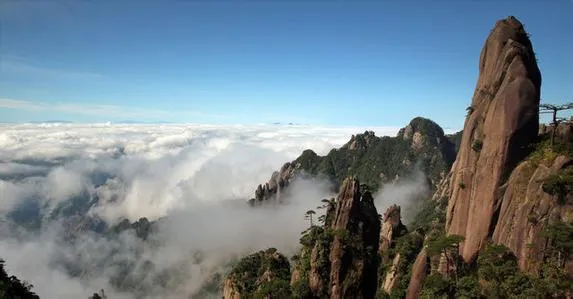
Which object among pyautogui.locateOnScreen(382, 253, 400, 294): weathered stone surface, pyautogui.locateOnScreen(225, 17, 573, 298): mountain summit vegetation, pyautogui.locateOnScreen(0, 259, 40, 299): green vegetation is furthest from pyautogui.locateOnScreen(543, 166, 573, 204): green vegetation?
pyautogui.locateOnScreen(0, 259, 40, 299): green vegetation

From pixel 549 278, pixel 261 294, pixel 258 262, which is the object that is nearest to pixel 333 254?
pixel 261 294

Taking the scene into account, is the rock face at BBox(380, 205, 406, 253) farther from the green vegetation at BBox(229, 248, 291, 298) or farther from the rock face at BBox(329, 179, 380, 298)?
the green vegetation at BBox(229, 248, 291, 298)

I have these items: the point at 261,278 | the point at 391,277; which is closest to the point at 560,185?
the point at 391,277

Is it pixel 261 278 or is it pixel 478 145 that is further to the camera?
pixel 261 278

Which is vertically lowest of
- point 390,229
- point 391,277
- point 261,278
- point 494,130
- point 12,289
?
point 261,278

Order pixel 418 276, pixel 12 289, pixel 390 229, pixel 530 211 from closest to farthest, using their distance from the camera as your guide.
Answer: pixel 530 211, pixel 418 276, pixel 12 289, pixel 390 229

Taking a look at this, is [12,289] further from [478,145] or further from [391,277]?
[478,145]

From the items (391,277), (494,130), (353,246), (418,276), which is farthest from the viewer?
(353,246)

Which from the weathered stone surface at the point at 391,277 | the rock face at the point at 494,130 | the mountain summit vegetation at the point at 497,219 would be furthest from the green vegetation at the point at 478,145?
the weathered stone surface at the point at 391,277

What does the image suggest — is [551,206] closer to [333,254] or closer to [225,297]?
[333,254]
